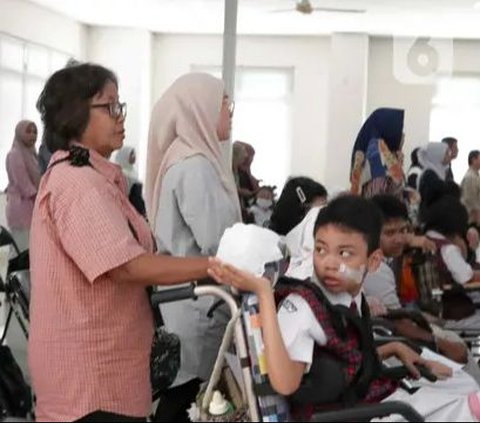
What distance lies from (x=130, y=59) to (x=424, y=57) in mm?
4114

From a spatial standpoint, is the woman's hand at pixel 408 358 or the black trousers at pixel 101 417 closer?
the black trousers at pixel 101 417

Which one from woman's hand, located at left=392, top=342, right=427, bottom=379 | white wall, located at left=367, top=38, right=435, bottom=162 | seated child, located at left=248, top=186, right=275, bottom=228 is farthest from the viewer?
white wall, located at left=367, top=38, right=435, bottom=162

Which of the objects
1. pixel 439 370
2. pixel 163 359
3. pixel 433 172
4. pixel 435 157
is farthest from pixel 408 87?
pixel 163 359

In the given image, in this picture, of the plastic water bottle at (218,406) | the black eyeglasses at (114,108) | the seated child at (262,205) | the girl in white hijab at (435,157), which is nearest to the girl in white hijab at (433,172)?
the girl in white hijab at (435,157)

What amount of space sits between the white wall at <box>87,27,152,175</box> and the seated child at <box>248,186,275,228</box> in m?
5.85

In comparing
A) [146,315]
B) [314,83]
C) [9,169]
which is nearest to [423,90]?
[314,83]

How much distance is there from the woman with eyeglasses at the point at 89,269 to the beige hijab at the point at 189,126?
64 centimetres

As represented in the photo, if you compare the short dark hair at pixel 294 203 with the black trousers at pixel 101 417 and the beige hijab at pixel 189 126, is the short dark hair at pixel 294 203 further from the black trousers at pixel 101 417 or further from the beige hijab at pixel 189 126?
the black trousers at pixel 101 417

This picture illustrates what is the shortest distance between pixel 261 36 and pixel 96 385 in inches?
435

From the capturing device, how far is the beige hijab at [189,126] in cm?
257

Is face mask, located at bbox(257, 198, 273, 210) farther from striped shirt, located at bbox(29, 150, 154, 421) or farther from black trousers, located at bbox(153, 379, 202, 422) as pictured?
striped shirt, located at bbox(29, 150, 154, 421)

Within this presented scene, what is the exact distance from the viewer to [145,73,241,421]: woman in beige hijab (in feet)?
8.07

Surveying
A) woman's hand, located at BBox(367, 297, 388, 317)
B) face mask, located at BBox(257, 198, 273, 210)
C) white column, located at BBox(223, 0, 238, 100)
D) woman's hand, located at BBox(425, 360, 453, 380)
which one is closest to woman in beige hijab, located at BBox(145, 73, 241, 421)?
woman's hand, located at BBox(425, 360, 453, 380)

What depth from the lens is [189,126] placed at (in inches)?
102
